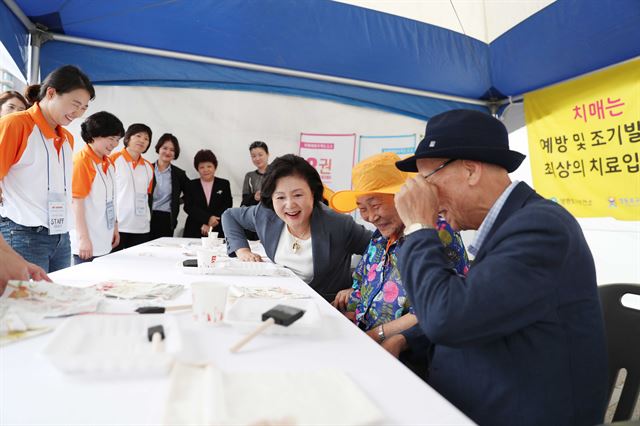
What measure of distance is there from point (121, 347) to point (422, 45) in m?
3.56

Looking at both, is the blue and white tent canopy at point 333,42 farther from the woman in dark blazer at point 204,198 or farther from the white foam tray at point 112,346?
the white foam tray at point 112,346

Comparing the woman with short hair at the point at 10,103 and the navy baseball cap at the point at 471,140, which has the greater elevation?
the woman with short hair at the point at 10,103

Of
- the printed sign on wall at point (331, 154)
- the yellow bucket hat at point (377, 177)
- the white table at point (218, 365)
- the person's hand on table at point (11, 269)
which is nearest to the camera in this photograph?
the white table at point (218, 365)

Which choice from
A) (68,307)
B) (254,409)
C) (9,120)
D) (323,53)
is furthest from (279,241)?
(323,53)

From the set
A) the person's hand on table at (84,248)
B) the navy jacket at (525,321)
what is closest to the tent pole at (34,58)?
the person's hand on table at (84,248)

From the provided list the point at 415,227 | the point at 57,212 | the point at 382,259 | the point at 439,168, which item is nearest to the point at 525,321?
the point at 415,227

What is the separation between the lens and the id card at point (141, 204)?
10.1 ft

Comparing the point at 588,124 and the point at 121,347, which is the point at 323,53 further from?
the point at 121,347

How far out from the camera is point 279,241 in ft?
6.63

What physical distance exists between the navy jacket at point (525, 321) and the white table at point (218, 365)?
0.49 feet

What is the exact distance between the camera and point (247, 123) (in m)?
3.94

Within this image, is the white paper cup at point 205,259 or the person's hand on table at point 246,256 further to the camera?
the person's hand on table at point 246,256

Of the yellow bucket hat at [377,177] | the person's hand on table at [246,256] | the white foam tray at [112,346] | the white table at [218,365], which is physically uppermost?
the yellow bucket hat at [377,177]

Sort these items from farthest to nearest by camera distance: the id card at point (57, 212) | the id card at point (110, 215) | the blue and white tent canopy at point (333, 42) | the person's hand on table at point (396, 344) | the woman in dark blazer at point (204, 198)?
1. the woman in dark blazer at point (204, 198)
2. the blue and white tent canopy at point (333, 42)
3. the id card at point (110, 215)
4. the id card at point (57, 212)
5. the person's hand on table at point (396, 344)
